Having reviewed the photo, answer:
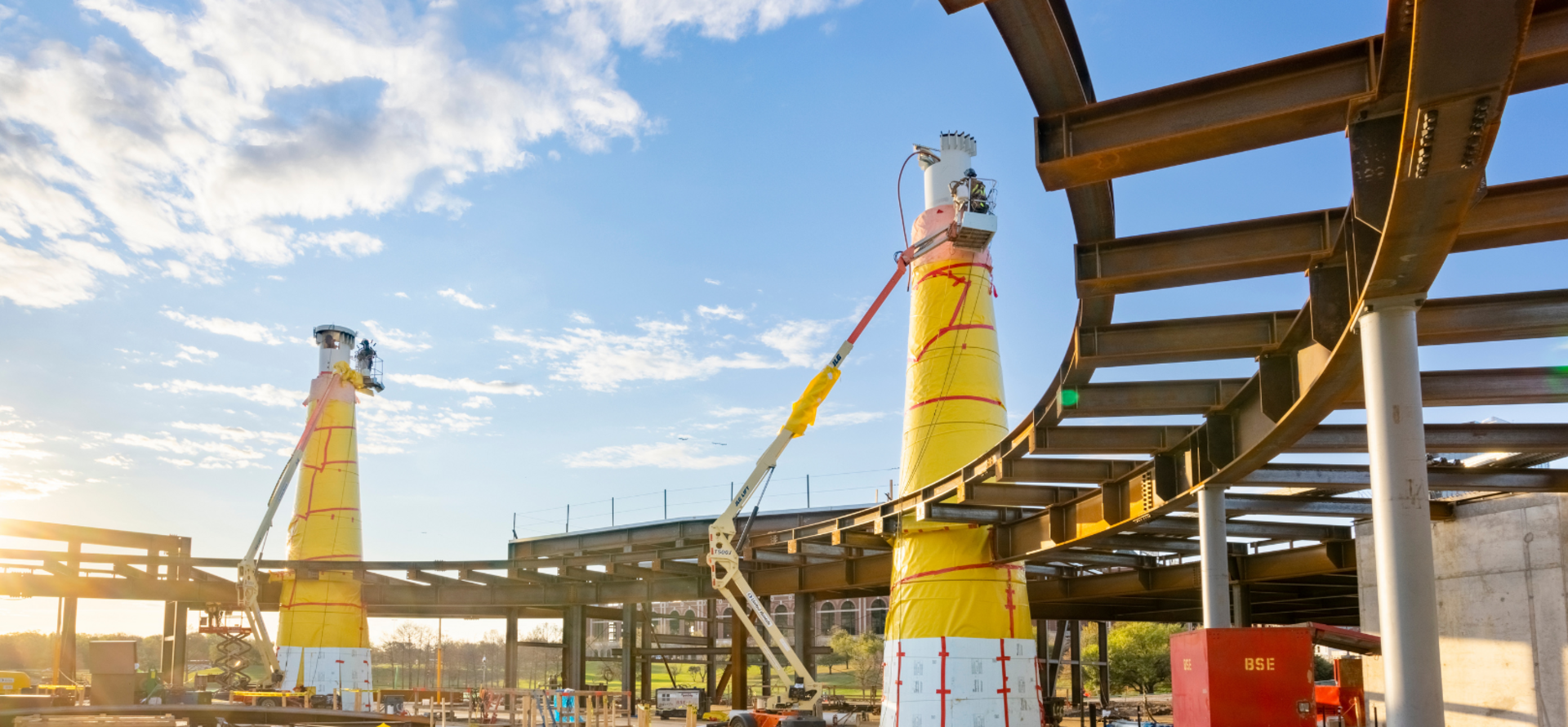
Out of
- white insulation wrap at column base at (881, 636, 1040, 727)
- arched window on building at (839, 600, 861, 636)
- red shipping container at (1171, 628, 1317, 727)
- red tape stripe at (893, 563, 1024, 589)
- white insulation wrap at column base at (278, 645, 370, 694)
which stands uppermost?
red tape stripe at (893, 563, 1024, 589)

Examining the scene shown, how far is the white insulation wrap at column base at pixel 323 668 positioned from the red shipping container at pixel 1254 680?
33364mm

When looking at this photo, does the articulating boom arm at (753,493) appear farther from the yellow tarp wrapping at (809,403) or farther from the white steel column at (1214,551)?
the white steel column at (1214,551)

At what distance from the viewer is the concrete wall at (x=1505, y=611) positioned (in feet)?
55.7

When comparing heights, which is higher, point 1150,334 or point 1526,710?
point 1150,334

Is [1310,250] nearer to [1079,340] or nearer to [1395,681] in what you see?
[1079,340]

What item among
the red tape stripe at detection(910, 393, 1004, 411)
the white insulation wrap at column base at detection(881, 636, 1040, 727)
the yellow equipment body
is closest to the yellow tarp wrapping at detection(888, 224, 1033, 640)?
the red tape stripe at detection(910, 393, 1004, 411)

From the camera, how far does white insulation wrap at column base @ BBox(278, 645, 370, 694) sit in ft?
128

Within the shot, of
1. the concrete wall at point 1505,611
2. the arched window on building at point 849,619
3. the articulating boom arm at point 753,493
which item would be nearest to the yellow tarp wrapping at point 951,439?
the articulating boom arm at point 753,493

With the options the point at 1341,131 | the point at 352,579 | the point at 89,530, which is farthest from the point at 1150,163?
the point at 89,530

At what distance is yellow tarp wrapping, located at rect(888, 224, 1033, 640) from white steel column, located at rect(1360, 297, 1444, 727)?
44.5ft

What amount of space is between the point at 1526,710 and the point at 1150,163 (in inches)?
537

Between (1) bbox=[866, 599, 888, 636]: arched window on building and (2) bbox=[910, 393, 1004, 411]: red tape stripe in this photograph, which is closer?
(2) bbox=[910, 393, 1004, 411]: red tape stripe

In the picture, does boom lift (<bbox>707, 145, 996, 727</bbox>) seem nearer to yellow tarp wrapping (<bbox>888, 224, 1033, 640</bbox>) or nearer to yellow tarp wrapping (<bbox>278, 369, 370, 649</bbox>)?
yellow tarp wrapping (<bbox>888, 224, 1033, 640</bbox>)

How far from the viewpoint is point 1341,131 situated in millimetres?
8711
